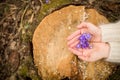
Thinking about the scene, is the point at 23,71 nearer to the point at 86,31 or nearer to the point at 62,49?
the point at 62,49

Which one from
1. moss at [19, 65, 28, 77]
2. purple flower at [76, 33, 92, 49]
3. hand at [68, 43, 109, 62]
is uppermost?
purple flower at [76, 33, 92, 49]

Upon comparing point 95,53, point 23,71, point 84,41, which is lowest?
point 23,71

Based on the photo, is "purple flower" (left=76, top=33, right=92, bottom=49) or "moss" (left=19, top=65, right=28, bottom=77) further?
"moss" (left=19, top=65, right=28, bottom=77)

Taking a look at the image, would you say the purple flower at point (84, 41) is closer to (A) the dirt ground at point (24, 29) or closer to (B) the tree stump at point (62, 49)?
(B) the tree stump at point (62, 49)

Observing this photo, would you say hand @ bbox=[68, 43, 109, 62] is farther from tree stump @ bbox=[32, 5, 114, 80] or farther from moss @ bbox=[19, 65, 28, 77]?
moss @ bbox=[19, 65, 28, 77]

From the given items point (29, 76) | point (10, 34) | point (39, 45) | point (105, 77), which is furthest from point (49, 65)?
point (10, 34)

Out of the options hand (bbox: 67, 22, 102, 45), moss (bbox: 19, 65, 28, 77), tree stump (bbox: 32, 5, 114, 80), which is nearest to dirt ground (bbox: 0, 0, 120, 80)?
moss (bbox: 19, 65, 28, 77)

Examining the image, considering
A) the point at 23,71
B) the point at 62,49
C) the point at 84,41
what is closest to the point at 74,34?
the point at 84,41

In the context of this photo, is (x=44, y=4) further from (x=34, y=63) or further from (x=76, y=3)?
(x=34, y=63)
